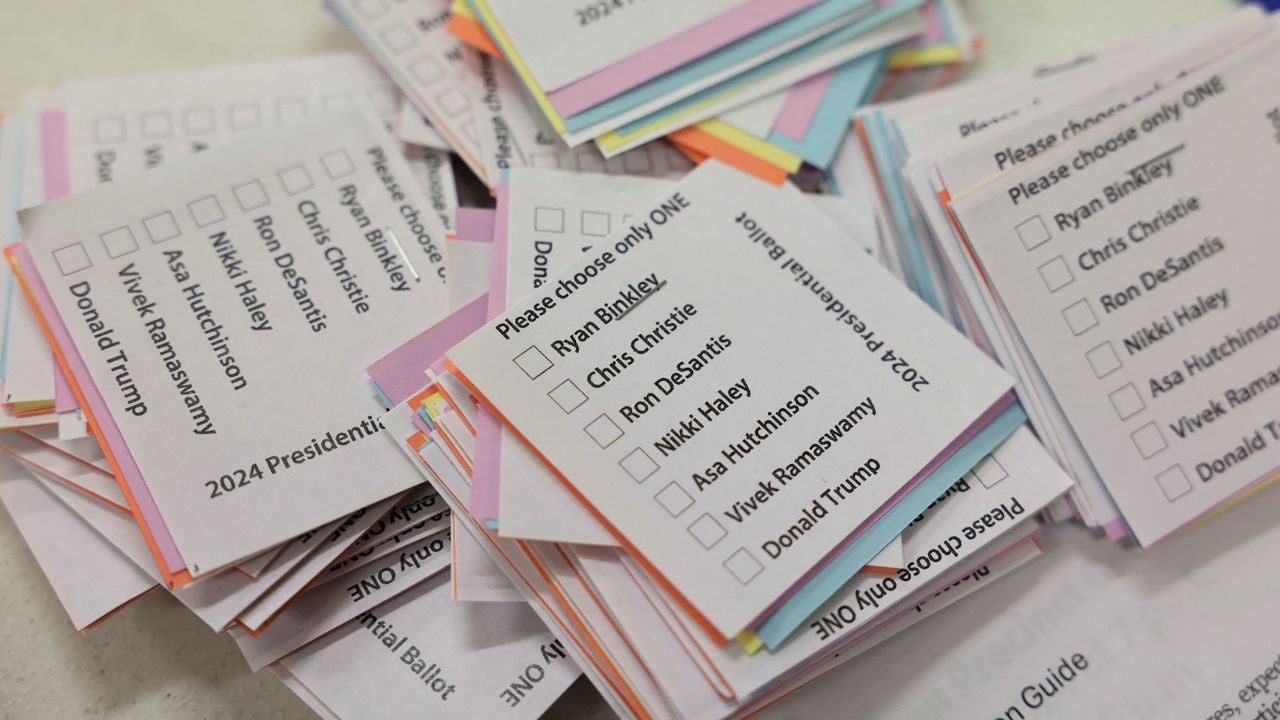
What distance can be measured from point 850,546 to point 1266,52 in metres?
0.62

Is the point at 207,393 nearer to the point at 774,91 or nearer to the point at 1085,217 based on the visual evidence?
the point at 774,91

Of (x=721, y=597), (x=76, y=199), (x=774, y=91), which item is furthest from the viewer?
(x=774, y=91)

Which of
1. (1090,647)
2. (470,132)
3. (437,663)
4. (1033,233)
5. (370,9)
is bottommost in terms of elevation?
(1090,647)

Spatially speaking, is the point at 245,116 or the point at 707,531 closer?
the point at 707,531

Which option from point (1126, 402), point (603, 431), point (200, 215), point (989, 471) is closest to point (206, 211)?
point (200, 215)

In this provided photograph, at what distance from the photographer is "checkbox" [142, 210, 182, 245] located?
81cm

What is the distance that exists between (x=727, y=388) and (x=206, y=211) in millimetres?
509

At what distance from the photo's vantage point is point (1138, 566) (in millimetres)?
845

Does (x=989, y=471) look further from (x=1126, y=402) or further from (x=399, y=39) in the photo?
(x=399, y=39)

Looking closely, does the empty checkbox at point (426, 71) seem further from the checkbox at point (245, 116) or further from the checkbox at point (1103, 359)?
the checkbox at point (1103, 359)

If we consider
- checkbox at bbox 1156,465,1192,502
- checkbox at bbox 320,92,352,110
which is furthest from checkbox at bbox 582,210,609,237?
checkbox at bbox 1156,465,1192,502

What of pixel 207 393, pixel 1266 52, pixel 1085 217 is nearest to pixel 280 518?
pixel 207 393

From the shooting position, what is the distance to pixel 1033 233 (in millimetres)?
804

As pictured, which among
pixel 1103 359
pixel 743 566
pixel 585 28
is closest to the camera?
pixel 743 566
